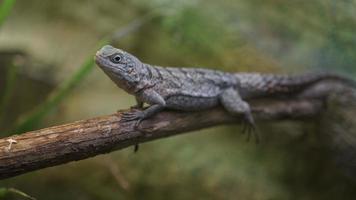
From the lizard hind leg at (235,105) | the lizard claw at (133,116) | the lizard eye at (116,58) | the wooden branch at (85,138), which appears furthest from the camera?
the lizard hind leg at (235,105)

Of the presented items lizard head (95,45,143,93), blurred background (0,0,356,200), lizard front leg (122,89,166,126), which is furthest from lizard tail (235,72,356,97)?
lizard head (95,45,143,93)

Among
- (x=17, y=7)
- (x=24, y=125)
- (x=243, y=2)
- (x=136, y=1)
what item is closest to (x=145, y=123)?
(x=24, y=125)

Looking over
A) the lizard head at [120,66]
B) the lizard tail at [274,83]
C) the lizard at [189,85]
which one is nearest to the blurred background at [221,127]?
the lizard tail at [274,83]

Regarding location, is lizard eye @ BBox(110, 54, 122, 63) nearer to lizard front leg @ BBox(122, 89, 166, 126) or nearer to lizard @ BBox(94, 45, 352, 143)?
lizard @ BBox(94, 45, 352, 143)

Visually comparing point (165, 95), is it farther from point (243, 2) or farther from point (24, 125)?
point (243, 2)

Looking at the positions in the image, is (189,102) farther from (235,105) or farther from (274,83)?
(274,83)

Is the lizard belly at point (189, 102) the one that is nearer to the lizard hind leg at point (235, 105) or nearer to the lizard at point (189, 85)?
the lizard at point (189, 85)

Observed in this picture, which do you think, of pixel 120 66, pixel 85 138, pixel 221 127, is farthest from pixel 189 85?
pixel 221 127

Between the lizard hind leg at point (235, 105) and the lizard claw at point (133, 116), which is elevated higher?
the lizard claw at point (133, 116)
